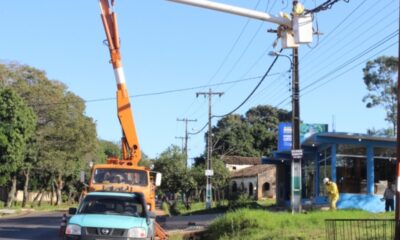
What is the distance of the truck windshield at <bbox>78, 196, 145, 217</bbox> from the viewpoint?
1437 cm

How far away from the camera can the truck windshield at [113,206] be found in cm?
1437

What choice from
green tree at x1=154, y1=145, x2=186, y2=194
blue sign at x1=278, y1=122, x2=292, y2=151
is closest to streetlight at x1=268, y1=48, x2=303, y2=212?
blue sign at x1=278, y1=122, x2=292, y2=151

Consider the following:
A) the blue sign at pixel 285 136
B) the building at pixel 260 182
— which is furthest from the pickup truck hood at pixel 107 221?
the building at pixel 260 182

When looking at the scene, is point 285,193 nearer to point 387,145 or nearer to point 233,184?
point 387,145

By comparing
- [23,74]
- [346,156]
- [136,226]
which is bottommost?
[136,226]

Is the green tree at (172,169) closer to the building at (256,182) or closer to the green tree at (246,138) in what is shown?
the building at (256,182)

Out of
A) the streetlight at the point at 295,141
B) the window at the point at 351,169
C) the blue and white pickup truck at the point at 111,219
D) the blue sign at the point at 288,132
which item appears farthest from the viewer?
the blue sign at the point at 288,132

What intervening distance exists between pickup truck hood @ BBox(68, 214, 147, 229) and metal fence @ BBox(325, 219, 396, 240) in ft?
15.3

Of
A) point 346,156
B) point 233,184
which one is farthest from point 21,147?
point 233,184

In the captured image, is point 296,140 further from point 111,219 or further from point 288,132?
point 111,219

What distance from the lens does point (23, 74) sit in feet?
196

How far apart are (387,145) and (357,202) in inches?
141

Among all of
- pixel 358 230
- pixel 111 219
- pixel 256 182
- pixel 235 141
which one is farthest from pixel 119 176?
pixel 235 141

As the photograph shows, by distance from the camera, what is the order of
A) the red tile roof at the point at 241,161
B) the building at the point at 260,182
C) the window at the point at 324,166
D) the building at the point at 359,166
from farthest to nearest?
the red tile roof at the point at 241,161 < the building at the point at 260,182 < the window at the point at 324,166 < the building at the point at 359,166
